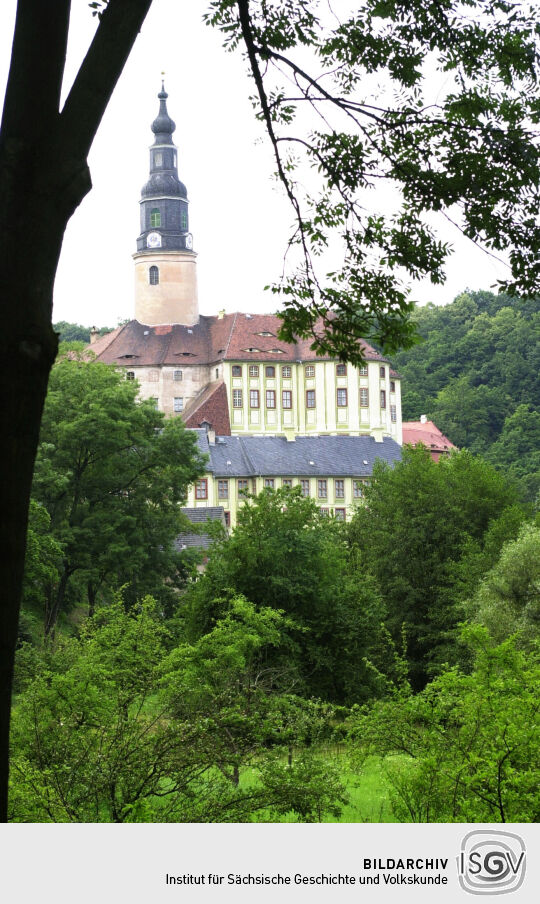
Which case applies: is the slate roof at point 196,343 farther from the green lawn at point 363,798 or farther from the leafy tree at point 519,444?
the green lawn at point 363,798

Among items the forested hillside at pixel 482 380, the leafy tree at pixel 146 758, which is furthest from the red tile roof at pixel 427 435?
the leafy tree at pixel 146 758

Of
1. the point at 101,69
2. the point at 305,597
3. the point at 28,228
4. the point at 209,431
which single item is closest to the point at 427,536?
the point at 305,597

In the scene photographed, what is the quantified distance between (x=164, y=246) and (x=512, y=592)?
239ft

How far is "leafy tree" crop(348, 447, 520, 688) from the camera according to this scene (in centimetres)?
4031

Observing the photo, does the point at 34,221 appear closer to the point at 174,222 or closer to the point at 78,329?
the point at 174,222

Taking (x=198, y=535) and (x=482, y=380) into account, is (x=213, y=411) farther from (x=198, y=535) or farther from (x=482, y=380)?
(x=198, y=535)

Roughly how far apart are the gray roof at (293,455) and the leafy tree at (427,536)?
35328 mm

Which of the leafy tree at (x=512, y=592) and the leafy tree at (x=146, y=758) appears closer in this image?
the leafy tree at (x=146, y=758)

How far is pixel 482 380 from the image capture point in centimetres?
12100

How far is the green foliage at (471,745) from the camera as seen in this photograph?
10.0 meters

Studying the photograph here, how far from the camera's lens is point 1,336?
4.67 m

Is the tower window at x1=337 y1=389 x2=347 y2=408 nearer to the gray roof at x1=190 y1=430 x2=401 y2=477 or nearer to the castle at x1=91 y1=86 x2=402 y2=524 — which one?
the castle at x1=91 y1=86 x2=402 y2=524

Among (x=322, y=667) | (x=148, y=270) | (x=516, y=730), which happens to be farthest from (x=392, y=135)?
(x=148, y=270)

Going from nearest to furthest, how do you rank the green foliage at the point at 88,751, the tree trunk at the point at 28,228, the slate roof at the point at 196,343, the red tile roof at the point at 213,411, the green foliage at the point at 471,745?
1. the tree trunk at the point at 28,228
2. the green foliage at the point at 88,751
3. the green foliage at the point at 471,745
4. the red tile roof at the point at 213,411
5. the slate roof at the point at 196,343
